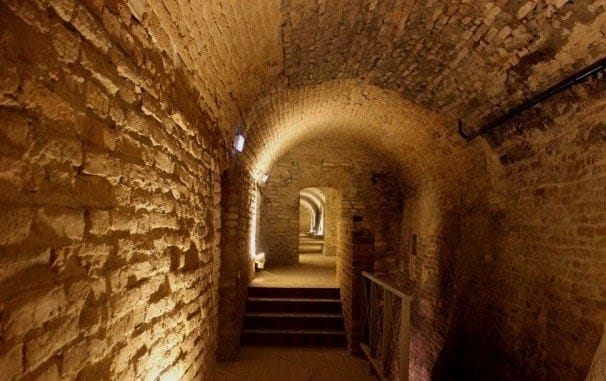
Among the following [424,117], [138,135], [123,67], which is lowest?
[138,135]

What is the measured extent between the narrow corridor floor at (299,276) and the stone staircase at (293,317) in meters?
0.26

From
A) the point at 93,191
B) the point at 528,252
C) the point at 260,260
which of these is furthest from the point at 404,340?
the point at 260,260

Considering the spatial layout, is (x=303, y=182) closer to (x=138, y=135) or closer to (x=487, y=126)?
(x=487, y=126)

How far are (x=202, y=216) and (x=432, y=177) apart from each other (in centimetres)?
503

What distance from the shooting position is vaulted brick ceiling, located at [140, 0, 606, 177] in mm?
2883

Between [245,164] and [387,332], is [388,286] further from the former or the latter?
[245,164]

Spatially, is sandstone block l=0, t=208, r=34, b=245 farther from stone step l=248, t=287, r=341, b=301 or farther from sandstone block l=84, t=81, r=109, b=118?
stone step l=248, t=287, r=341, b=301

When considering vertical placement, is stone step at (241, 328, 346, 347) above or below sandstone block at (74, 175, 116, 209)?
below

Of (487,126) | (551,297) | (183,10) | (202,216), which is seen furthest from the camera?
(487,126)

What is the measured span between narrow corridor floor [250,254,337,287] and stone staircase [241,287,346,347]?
257mm

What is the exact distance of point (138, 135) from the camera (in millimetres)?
2029

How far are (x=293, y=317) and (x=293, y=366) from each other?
1.41 m

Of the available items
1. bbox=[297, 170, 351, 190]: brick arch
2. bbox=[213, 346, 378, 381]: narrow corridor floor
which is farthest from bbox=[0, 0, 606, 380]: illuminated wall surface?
bbox=[297, 170, 351, 190]: brick arch

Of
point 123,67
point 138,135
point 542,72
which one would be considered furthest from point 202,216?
point 542,72
